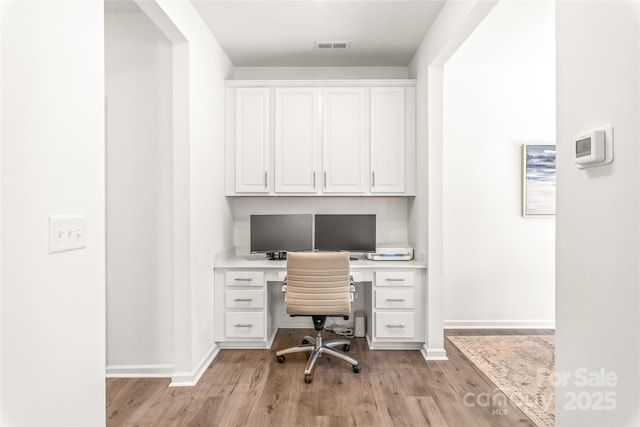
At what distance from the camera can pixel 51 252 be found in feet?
4.15

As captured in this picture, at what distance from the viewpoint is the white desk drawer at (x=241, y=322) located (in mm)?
3332

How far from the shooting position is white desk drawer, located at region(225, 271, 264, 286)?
332 cm

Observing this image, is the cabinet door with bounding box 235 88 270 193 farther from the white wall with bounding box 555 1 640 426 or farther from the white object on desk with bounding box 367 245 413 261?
the white wall with bounding box 555 1 640 426

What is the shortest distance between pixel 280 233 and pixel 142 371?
166 centimetres

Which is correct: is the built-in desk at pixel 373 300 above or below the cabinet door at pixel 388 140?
below

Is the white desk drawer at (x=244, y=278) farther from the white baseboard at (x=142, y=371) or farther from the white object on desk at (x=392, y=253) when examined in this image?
the white object on desk at (x=392, y=253)

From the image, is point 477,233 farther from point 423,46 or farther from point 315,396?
point 315,396

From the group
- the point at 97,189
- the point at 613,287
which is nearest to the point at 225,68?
the point at 97,189

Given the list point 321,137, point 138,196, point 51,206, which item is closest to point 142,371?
point 138,196

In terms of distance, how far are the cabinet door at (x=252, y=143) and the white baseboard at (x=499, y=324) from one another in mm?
2458

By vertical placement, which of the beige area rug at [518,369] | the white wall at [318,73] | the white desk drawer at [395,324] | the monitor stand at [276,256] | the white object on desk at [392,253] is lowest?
the beige area rug at [518,369]

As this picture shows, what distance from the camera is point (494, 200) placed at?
3963 mm

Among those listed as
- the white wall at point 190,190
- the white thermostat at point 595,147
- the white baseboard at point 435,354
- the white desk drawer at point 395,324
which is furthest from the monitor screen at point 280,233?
the white thermostat at point 595,147

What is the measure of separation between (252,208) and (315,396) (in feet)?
6.89
